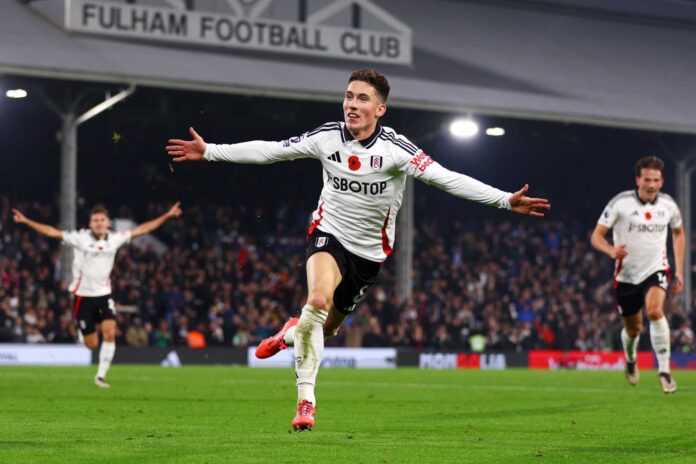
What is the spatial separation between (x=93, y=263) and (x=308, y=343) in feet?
31.8

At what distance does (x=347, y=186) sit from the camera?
32.1ft

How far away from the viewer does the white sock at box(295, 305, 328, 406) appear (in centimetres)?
930

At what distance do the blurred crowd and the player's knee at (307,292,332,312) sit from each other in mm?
21880

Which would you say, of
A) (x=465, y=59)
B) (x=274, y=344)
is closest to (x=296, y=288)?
(x=465, y=59)

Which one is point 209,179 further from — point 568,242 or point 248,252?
point 568,242

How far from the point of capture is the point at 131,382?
1939 centimetres

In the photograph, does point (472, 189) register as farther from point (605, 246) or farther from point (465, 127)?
point (465, 127)

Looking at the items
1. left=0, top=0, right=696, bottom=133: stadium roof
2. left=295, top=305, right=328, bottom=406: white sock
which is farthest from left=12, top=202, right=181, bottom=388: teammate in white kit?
left=0, top=0, right=696, bottom=133: stadium roof

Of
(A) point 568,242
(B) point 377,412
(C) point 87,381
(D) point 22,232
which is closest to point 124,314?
(D) point 22,232

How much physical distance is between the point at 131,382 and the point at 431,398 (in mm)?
5518

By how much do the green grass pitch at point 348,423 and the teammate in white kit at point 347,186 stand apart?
0.83m

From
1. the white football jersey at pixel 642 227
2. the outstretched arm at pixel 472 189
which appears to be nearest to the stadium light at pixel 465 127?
the white football jersey at pixel 642 227

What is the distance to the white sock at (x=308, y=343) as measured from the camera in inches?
366

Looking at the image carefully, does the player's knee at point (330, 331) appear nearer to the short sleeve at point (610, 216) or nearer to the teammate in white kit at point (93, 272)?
the short sleeve at point (610, 216)
